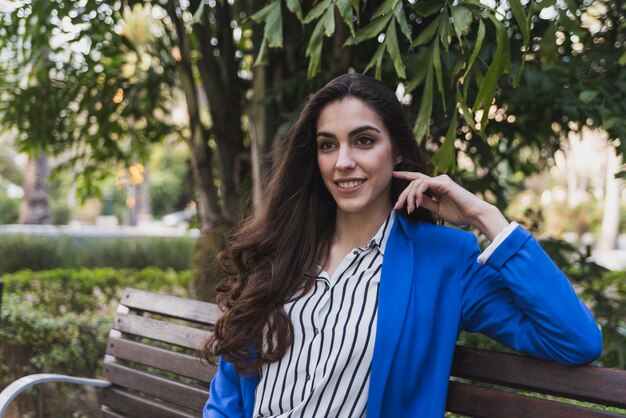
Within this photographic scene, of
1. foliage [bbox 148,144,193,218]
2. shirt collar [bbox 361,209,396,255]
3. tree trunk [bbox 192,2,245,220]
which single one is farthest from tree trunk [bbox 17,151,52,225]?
foliage [bbox 148,144,193,218]

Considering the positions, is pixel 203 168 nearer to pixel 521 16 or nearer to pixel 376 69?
pixel 376 69

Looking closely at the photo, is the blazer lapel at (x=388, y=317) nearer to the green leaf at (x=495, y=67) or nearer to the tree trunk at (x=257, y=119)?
the green leaf at (x=495, y=67)

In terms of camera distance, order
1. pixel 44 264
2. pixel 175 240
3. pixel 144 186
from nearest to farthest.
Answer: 1. pixel 44 264
2. pixel 175 240
3. pixel 144 186

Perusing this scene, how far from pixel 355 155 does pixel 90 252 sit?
9937mm

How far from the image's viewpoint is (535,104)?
3.38m

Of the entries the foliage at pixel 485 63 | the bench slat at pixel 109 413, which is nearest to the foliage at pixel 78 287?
the bench slat at pixel 109 413

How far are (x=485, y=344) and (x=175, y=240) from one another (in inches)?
369

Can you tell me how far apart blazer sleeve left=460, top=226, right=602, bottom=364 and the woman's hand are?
0.30 ft

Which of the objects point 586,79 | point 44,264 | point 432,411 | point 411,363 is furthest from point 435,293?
point 44,264

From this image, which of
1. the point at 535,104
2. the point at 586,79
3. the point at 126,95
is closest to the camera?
the point at 586,79

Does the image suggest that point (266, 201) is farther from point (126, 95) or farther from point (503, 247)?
point (126, 95)

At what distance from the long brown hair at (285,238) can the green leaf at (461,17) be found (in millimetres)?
Result: 303

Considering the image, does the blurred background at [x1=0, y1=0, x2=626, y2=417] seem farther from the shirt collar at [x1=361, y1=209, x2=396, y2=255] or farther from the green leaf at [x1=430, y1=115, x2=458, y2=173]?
the shirt collar at [x1=361, y1=209, x2=396, y2=255]

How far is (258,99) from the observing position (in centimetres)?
411
